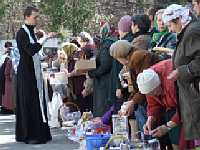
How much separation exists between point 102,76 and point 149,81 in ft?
10.3

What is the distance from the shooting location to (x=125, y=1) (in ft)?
75.0

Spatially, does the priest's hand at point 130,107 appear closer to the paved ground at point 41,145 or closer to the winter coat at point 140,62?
the winter coat at point 140,62

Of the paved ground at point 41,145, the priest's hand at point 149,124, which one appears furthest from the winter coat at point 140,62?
the paved ground at point 41,145

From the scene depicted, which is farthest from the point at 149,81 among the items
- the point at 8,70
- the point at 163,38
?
the point at 8,70

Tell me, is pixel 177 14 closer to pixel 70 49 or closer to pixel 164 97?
pixel 164 97

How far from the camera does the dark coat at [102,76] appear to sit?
841 cm

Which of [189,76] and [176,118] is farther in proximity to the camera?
[176,118]

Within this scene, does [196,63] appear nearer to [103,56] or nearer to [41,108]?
[103,56]

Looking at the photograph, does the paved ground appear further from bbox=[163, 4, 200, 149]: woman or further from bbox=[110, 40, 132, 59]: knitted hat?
bbox=[163, 4, 200, 149]: woman

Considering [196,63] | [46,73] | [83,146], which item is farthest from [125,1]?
[196,63]

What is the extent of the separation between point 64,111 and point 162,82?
513 centimetres

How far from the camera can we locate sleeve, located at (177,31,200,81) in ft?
16.2

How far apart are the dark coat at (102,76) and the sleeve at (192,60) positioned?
3.37 metres

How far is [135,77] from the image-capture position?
6.35 m
